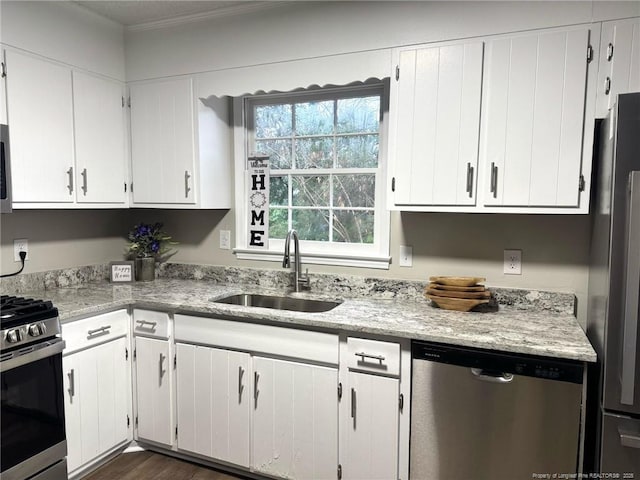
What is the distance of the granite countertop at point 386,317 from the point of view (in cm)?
164

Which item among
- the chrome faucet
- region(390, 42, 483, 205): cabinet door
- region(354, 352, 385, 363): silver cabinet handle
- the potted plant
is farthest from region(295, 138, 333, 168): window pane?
region(354, 352, 385, 363): silver cabinet handle

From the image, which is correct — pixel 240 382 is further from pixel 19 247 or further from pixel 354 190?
pixel 19 247

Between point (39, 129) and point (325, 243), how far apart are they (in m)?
1.67

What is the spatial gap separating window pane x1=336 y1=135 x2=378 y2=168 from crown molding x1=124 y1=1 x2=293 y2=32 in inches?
31.6

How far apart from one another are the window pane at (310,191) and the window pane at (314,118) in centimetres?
28

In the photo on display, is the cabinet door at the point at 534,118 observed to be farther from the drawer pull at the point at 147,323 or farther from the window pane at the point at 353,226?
the drawer pull at the point at 147,323

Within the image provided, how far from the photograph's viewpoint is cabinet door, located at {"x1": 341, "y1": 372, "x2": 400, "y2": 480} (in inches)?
72.9

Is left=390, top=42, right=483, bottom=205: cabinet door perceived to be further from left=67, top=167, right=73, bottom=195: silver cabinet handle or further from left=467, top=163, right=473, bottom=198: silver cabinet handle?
left=67, top=167, right=73, bottom=195: silver cabinet handle

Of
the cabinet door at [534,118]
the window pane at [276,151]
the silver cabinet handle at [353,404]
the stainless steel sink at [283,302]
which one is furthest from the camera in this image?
the window pane at [276,151]

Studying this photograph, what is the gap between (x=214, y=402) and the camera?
7.26 feet

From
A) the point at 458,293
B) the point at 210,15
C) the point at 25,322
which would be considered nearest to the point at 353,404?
the point at 458,293

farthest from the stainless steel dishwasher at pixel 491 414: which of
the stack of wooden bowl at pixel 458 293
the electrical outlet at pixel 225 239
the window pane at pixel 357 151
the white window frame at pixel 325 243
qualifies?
the electrical outlet at pixel 225 239

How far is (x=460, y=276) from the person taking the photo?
2.28 meters

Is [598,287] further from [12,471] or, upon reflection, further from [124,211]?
[124,211]
